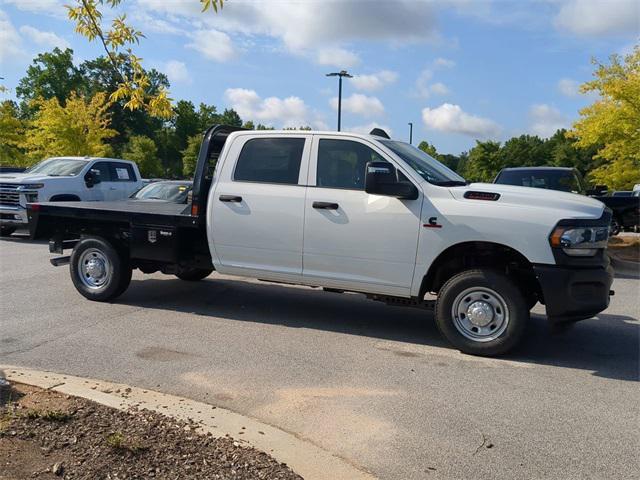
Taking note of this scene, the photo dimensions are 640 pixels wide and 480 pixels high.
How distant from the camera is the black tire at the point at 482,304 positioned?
18.2ft

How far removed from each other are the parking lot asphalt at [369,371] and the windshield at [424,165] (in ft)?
5.68

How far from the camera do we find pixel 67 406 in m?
4.00

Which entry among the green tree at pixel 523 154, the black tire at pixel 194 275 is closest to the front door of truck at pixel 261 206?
the black tire at pixel 194 275

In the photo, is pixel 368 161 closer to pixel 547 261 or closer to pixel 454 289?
pixel 454 289

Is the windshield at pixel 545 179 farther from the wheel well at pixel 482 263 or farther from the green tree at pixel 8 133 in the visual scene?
the green tree at pixel 8 133

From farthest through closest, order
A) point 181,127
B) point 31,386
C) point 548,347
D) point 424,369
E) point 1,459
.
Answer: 1. point 181,127
2. point 548,347
3. point 424,369
4. point 31,386
5. point 1,459

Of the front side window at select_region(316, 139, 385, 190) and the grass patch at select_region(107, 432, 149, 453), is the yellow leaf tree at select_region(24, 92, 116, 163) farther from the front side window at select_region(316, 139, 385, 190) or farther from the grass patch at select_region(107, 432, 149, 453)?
the grass patch at select_region(107, 432, 149, 453)

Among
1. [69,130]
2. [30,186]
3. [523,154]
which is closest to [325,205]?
[30,186]

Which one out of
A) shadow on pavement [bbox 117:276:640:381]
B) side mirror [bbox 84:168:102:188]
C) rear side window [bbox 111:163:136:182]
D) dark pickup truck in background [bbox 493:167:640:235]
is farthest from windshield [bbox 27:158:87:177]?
dark pickup truck in background [bbox 493:167:640:235]

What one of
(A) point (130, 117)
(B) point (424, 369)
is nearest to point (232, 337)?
(B) point (424, 369)

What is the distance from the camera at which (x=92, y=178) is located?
49.6 ft

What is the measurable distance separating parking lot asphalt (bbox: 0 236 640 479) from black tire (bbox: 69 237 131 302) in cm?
19

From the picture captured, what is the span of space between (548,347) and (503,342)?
881 mm

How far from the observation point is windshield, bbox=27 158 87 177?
14.8 metres
